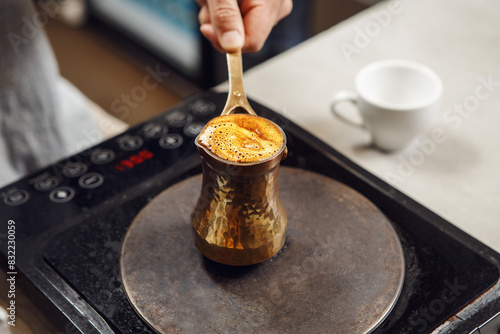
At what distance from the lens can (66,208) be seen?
0.68 meters

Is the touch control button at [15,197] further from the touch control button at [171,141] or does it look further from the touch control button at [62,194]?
the touch control button at [171,141]

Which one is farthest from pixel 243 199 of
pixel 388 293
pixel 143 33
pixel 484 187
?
pixel 143 33

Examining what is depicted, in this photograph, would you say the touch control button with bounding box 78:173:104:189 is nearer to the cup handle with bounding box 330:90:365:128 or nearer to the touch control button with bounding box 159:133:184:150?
the touch control button with bounding box 159:133:184:150

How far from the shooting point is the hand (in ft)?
2.11

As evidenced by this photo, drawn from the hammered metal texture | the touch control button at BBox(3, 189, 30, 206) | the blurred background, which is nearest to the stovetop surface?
the touch control button at BBox(3, 189, 30, 206)

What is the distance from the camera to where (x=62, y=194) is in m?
0.69

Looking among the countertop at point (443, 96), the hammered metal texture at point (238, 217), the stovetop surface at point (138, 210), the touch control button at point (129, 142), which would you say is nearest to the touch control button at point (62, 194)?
the stovetop surface at point (138, 210)

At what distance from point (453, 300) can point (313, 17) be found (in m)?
1.53

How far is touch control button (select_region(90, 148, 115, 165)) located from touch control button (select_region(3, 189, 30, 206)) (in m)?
0.10

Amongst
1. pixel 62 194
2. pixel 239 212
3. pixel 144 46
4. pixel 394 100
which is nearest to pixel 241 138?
pixel 239 212

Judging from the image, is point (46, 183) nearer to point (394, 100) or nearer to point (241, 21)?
point (241, 21)

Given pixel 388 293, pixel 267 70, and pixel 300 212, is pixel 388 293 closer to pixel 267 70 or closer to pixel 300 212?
pixel 300 212

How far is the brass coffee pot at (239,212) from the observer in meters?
0.50

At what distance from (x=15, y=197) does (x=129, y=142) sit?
17 centimetres
